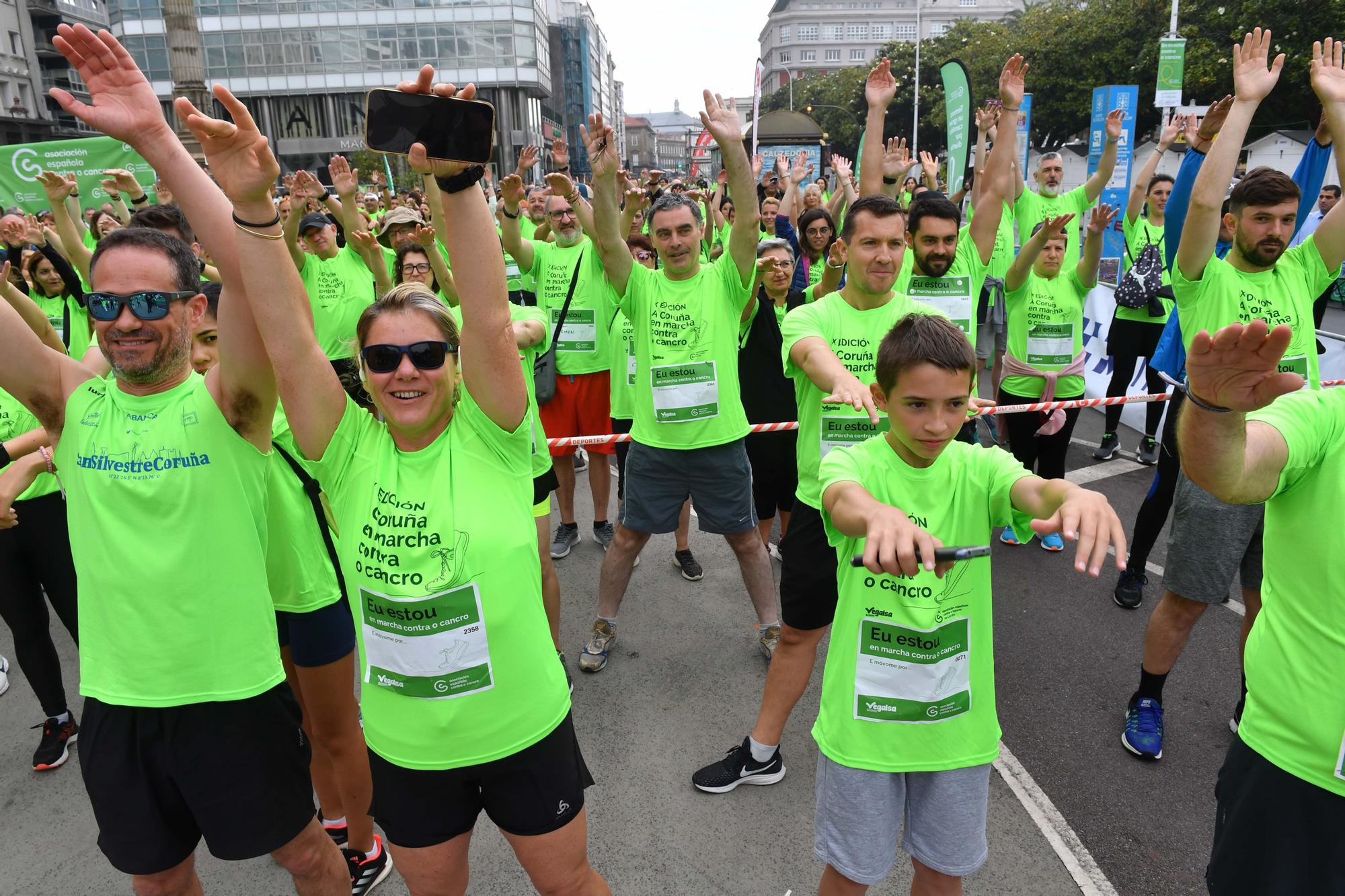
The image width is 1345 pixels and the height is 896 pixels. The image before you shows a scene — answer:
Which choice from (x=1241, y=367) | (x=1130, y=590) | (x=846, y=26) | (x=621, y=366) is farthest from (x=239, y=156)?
(x=846, y=26)

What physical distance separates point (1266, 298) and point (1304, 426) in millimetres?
2196

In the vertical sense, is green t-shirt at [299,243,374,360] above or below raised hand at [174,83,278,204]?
below

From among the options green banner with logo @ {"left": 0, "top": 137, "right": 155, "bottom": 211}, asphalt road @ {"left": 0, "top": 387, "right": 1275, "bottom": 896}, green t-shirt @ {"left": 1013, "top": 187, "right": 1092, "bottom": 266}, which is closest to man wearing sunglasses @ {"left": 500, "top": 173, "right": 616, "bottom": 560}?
asphalt road @ {"left": 0, "top": 387, "right": 1275, "bottom": 896}

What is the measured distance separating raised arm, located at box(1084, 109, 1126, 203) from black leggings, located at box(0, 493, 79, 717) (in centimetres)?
736

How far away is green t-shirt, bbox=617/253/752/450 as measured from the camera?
4.07 metres

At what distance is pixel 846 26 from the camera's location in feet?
369

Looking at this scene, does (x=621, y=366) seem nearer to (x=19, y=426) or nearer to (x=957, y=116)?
(x=19, y=426)

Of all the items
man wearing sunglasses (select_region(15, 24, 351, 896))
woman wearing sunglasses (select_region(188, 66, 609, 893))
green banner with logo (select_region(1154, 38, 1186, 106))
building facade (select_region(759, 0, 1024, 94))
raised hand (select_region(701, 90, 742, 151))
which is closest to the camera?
woman wearing sunglasses (select_region(188, 66, 609, 893))

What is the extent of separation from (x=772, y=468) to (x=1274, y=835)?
3504 millimetres

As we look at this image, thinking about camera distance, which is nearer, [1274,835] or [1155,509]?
[1274,835]

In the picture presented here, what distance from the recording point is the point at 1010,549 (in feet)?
18.4

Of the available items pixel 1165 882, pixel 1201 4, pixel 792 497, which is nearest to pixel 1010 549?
pixel 792 497

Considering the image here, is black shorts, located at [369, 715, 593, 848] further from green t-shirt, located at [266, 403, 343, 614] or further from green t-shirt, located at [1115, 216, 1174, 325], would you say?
green t-shirt, located at [1115, 216, 1174, 325]

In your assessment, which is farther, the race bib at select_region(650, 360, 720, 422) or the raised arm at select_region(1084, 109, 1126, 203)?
the raised arm at select_region(1084, 109, 1126, 203)
